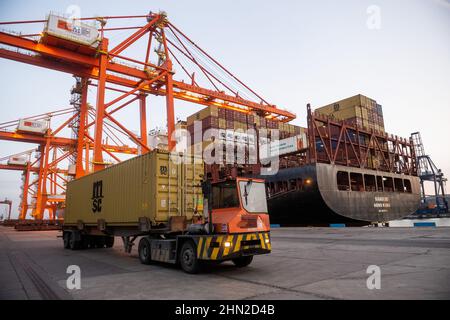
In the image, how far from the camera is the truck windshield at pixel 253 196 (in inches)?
310

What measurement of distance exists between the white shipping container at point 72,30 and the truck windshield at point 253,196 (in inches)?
801

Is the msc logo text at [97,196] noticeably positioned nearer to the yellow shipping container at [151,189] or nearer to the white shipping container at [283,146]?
the yellow shipping container at [151,189]

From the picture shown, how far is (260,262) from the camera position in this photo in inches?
385

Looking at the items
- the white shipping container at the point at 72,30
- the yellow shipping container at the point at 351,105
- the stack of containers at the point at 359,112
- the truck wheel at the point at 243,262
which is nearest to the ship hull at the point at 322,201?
the stack of containers at the point at 359,112

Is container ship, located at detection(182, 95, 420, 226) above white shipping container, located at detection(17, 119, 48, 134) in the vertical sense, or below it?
below

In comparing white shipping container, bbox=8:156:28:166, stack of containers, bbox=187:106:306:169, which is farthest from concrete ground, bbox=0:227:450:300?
white shipping container, bbox=8:156:28:166

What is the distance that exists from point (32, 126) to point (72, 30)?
28042 mm

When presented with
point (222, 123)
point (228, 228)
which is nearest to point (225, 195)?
point (228, 228)

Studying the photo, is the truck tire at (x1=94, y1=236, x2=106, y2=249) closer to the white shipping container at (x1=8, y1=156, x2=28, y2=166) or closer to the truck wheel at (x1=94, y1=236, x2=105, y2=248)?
the truck wheel at (x1=94, y1=236, x2=105, y2=248)

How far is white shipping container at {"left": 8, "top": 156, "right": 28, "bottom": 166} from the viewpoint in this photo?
5770cm

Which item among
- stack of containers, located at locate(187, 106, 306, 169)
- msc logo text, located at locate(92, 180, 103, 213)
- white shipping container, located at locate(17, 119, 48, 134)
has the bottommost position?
msc logo text, located at locate(92, 180, 103, 213)

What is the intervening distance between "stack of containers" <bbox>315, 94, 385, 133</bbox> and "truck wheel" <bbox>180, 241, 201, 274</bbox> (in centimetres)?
2733
